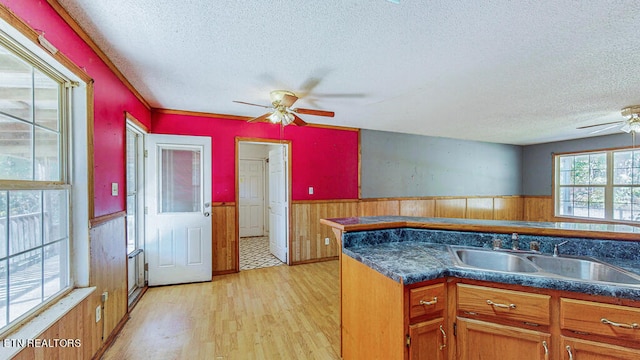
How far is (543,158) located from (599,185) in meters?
1.14

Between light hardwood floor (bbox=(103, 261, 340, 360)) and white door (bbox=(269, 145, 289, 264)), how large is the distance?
83 cm

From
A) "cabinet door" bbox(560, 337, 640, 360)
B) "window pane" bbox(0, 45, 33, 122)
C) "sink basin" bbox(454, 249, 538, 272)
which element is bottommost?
"cabinet door" bbox(560, 337, 640, 360)

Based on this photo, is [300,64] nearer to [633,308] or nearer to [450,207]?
[633,308]

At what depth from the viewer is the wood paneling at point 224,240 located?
374 cm

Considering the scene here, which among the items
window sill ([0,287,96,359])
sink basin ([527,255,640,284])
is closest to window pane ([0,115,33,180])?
window sill ([0,287,96,359])

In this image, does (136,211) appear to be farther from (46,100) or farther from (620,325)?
(620,325)

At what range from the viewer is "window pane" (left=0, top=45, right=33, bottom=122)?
1.26m

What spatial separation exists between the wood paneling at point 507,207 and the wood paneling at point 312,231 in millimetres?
4142

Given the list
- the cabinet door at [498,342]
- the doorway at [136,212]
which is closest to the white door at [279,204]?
the doorway at [136,212]

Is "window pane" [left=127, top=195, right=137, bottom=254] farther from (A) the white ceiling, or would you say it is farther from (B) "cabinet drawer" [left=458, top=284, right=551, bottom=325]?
(B) "cabinet drawer" [left=458, top=284, right=551, bottom=325]

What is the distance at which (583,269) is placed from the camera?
1525 mm

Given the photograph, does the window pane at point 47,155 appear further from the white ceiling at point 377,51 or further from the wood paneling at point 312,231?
the wood paneling at point 312,231

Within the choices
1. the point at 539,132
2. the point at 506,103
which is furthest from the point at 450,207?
the point at 506,103

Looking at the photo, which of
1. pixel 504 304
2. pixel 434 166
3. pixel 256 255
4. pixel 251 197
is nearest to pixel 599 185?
pixel 434 166
